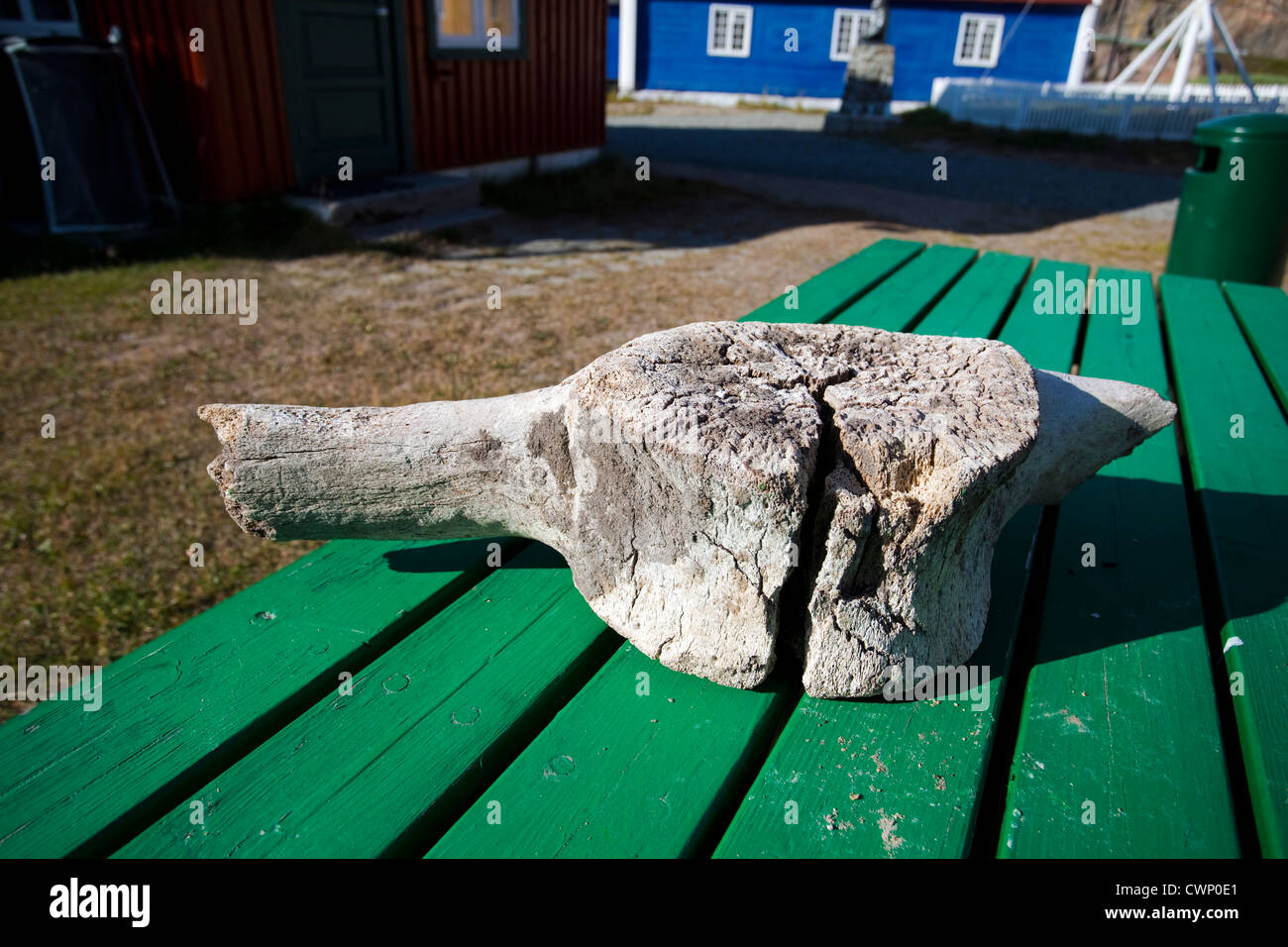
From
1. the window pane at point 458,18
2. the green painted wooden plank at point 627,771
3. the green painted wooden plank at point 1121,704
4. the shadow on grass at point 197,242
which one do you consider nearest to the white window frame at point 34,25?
the shadow on grass at point 197,242

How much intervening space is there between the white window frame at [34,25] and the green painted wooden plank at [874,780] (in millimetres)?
8539

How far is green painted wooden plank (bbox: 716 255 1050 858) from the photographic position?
45.8 inches

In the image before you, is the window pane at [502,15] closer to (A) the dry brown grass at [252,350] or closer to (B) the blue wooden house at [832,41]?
(A) the dry brown grass at [252,350]

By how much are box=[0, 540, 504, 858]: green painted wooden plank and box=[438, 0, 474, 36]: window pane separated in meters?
8.48

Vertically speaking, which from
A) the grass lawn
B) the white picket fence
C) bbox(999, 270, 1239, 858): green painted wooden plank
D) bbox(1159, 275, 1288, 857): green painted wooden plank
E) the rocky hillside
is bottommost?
the grass lawn

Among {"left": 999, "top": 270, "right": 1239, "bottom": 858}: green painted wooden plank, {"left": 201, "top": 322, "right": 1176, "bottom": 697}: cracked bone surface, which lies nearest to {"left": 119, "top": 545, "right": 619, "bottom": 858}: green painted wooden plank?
{"left": 201, "top": 322, "right": 1176, "bottom": 697}: cracked bone surface

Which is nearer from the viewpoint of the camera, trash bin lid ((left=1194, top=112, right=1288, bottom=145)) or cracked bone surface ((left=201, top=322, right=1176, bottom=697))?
cracked bone surface ((left=201, top=322, right=1176, bottom=697))

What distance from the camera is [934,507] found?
1.31 m

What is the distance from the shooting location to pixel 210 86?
21.8 ft

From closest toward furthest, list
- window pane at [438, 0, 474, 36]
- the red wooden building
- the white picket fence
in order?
the red wooden building, window pane at [438, 0, 474, 36], the white picket fence

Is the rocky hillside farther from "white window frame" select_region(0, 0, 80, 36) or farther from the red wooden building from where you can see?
"white window frame" select_region(0, 0, 80, 36)

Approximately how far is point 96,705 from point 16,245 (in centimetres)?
671

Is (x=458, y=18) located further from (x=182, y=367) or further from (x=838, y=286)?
(x=838, y=286)
